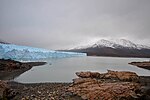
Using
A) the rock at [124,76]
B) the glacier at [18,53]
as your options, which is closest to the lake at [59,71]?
the rock at [124,76]

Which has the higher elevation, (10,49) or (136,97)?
(10,49)

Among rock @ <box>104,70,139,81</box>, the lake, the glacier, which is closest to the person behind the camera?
rock @ <box>104,70,139,81</box>

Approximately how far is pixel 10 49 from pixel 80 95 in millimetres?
34351

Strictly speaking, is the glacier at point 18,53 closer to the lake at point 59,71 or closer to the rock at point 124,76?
the lake at point 59,71

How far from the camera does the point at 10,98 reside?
1025 centimetres

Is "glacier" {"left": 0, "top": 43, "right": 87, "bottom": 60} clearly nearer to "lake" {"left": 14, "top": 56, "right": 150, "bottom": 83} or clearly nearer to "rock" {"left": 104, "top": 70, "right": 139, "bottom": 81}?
"lake" {"left": 14, "top": 56, "right": 150, "bottom": 83}

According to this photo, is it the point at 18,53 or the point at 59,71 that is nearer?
the point at 59,71

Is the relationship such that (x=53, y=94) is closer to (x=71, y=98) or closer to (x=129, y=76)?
(x=71, y=98)

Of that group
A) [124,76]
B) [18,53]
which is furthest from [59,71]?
[18,53]

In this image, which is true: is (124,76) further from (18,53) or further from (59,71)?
(18,53)

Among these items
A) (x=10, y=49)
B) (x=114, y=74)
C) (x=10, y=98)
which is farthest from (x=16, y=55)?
(x=10, y=98)

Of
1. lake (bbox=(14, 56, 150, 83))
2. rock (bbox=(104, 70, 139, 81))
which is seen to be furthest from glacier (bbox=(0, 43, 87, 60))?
rock (bbox=(104, 70, 139, 81))

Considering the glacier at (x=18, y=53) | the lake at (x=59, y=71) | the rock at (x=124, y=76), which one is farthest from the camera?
the glacier at (x=18, y=53)

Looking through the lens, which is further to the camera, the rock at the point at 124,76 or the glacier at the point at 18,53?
the glacier at the point at 18,53
